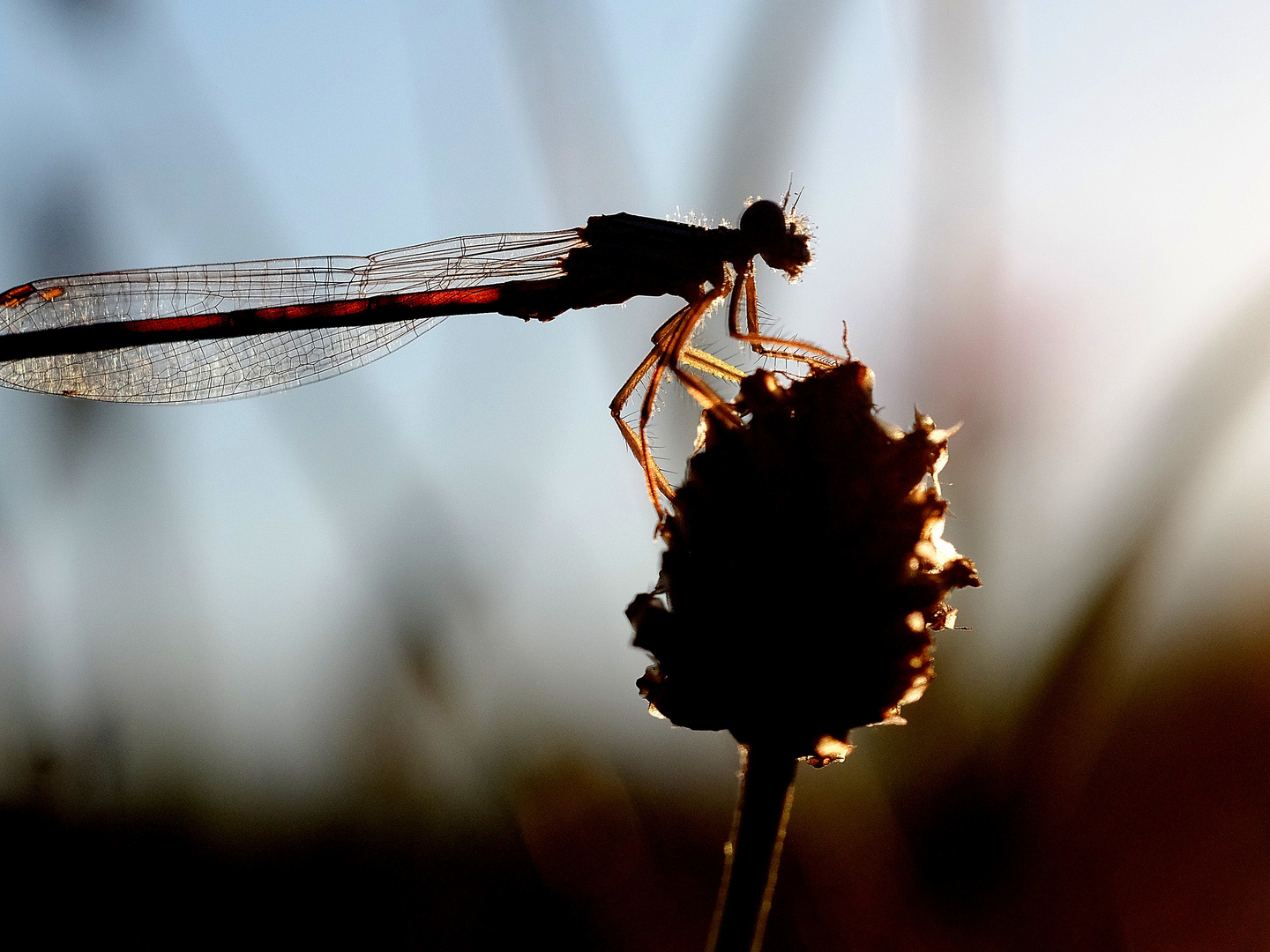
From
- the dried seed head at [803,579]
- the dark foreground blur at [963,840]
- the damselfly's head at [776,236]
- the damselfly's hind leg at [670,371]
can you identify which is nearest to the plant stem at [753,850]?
the dried seed head at [803,579]

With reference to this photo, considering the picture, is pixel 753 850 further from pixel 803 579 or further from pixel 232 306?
pixel 232 306

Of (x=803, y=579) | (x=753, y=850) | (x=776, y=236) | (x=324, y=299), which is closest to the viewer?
(x=753, y=850)

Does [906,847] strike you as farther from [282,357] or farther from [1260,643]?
[282,357]

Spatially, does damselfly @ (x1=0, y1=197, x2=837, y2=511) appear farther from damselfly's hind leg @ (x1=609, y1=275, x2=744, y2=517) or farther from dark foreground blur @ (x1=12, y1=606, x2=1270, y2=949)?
dark foreground blur @ (x1=12, y1=606, x2=1270, y2=949)

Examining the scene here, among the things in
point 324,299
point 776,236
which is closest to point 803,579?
point 776,236

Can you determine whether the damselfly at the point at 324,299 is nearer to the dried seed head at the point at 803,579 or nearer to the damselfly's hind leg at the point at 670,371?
the damselfly's hind leg at the point at 670,371

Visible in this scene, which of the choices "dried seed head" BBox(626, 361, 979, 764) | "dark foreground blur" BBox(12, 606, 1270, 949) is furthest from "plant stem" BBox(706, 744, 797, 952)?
"dark foreground blur" BBox(12, 606, 1270, 949)

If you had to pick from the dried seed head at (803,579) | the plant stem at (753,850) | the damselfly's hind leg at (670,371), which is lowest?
the plant stem at (753,850)

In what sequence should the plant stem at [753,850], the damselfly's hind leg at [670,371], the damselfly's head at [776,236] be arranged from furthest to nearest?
the damselfly's head at [776,236], the damselfly's hind leg at [670,371], the plant stem at [753,850]
